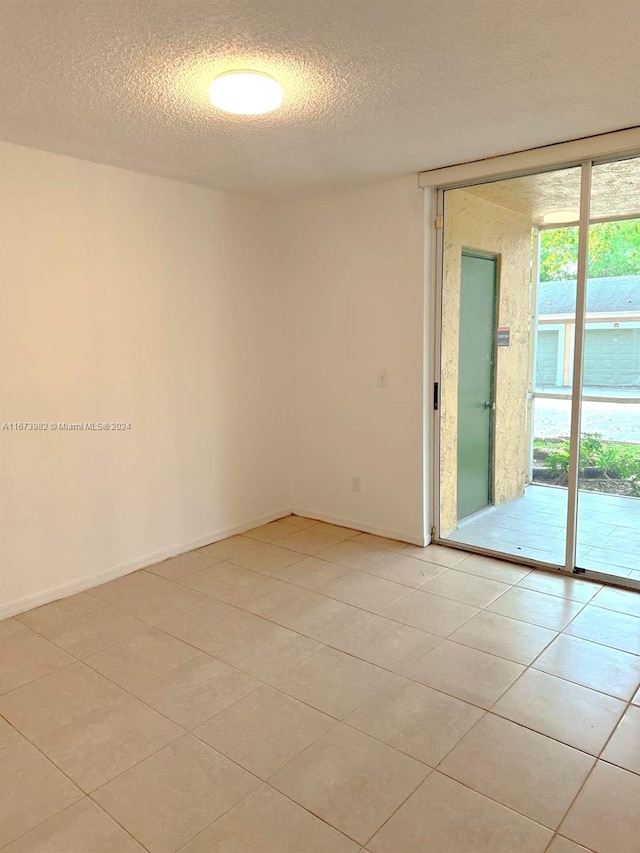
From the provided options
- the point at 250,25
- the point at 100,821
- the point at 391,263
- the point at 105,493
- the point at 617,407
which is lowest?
the point at 100,821

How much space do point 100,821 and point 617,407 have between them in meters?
3.33

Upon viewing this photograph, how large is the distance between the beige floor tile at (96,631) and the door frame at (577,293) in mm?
2133

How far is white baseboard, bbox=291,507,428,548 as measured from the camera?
4.16m

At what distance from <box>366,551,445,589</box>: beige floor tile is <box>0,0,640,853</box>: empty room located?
1.4 inches

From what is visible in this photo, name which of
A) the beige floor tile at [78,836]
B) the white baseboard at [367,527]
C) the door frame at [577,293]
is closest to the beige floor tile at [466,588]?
the door frame at [577,293]

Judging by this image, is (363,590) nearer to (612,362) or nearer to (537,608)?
(537,608)

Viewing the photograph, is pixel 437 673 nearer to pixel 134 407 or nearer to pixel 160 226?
pixel 134 407

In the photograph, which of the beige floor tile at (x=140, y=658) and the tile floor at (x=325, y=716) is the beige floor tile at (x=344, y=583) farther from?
the beige floor tile at (x=140, y=658)

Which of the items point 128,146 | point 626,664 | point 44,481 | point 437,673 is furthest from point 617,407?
point 44,481

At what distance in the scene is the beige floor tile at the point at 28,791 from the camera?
183cm

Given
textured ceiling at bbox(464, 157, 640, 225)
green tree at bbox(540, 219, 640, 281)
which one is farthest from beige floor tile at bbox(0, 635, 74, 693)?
textured ceiling at bbox(464, 157, 640, 225)

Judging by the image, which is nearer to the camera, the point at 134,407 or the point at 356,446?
the point at 134,407

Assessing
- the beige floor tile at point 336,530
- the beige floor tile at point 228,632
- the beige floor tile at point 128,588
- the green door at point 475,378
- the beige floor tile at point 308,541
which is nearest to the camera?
the beige floor tile at point 228,632

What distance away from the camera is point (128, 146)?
10.2 ft
